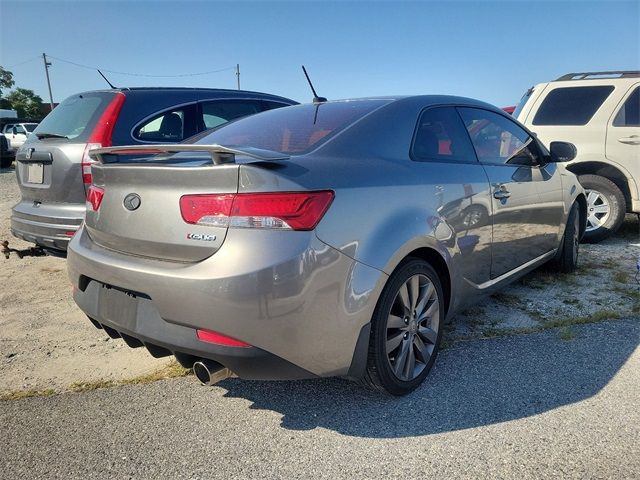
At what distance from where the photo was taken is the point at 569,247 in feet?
15.4

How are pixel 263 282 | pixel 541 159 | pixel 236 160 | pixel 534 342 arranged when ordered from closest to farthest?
pixel 263 282, pixel 236 160, pixel 534 342, pixel 541 159

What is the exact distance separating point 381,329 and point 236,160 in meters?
1.04

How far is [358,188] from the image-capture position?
230 cm

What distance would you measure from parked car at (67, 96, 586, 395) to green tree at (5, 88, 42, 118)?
61086 mm

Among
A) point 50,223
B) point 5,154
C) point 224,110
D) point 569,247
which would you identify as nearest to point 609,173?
point 569,247

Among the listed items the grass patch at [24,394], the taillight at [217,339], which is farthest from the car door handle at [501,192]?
the grass patch at [24,394]

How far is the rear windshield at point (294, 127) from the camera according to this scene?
101 inches

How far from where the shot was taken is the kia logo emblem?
2.30 meters

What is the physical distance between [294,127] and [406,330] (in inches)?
49.8

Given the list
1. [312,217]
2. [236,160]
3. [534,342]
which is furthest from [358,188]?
[534,342]

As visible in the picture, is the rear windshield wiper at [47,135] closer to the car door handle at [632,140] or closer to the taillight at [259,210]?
the taillight at [259,210]

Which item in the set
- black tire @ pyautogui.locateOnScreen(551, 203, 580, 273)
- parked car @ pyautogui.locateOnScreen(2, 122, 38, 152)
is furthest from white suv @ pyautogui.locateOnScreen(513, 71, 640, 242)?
parked car @ pyautogui.locateOnScreen(2, 122, 38, 152)

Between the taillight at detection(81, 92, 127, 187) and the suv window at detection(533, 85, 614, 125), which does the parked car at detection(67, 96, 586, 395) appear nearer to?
the taillight at detection(81, 92, 127, 187)

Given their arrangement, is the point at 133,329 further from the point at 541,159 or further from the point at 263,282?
the point at 541,159
